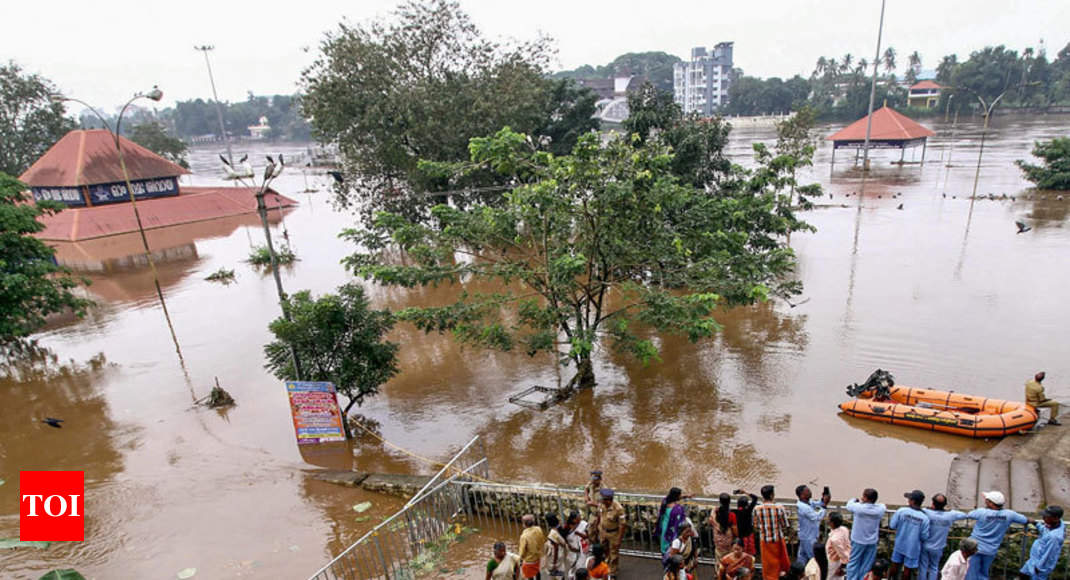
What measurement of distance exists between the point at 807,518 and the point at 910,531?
3.41 feet

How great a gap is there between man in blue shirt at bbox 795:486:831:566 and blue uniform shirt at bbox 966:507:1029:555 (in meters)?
1.43

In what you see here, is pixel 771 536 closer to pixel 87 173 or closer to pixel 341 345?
pixel 341 345

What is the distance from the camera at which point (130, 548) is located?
32.1ft

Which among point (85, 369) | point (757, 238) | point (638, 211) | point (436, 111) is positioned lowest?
point (85, 369)

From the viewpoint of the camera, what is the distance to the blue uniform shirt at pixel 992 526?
598 centimetres

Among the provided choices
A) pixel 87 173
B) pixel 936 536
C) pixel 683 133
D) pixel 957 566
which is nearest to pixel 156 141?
pixel 87 173

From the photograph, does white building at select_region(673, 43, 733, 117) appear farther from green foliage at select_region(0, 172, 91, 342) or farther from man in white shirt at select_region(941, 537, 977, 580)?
man in white shirt at select_region(941, 537, 977, 580)

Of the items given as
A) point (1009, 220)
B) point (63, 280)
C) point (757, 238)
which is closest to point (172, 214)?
point (63, 280)

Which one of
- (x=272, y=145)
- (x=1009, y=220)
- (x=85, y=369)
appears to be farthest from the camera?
(x=272, y=145)

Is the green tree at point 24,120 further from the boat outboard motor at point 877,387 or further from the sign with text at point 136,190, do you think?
the boat outboard motor at point 877,387

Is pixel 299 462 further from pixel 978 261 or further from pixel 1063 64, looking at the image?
pixel 1063 64

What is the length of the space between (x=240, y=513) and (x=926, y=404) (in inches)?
540

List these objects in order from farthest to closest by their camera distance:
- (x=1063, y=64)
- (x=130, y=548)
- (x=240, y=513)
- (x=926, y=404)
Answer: (x=1063, y=64) < (x=926, y=404) < (x=240, y=513) < (x=130, y=548)

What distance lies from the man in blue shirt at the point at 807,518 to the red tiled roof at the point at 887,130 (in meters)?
54.8
